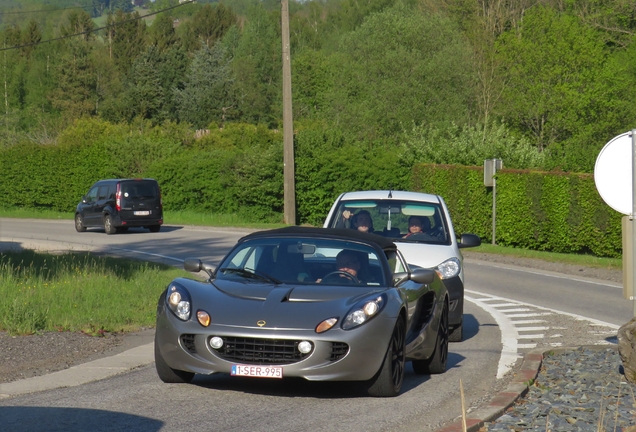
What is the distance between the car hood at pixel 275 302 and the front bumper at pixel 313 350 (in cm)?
8

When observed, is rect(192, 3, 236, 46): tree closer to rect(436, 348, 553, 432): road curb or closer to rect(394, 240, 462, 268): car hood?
rect(394, 240, 462, 268): car hood

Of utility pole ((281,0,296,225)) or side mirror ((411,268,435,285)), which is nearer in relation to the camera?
side mirror ((411,268,435,285))

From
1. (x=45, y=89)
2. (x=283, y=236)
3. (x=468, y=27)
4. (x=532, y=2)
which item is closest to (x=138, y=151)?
(x=468, y=27)

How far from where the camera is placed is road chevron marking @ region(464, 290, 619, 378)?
11.0m

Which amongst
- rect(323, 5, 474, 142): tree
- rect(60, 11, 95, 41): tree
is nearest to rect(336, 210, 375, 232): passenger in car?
rect(323, 5, 474, 142): tree

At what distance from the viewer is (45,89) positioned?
106812 millimetres

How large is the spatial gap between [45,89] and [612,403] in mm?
105180

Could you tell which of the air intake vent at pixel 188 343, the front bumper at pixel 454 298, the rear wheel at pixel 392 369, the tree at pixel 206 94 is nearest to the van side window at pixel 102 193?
the front bumper at pixel 454 298

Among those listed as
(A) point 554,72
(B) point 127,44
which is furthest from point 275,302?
(B) point 127,44

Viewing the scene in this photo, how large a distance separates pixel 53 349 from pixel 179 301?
2.82 metres

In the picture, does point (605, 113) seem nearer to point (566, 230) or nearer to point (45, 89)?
point (566, 230)

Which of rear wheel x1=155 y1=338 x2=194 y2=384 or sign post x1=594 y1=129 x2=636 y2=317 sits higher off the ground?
sign post x1=594 y1=129 x2=636 y2=317

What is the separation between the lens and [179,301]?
8.12 m

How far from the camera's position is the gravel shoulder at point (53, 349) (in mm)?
9289
